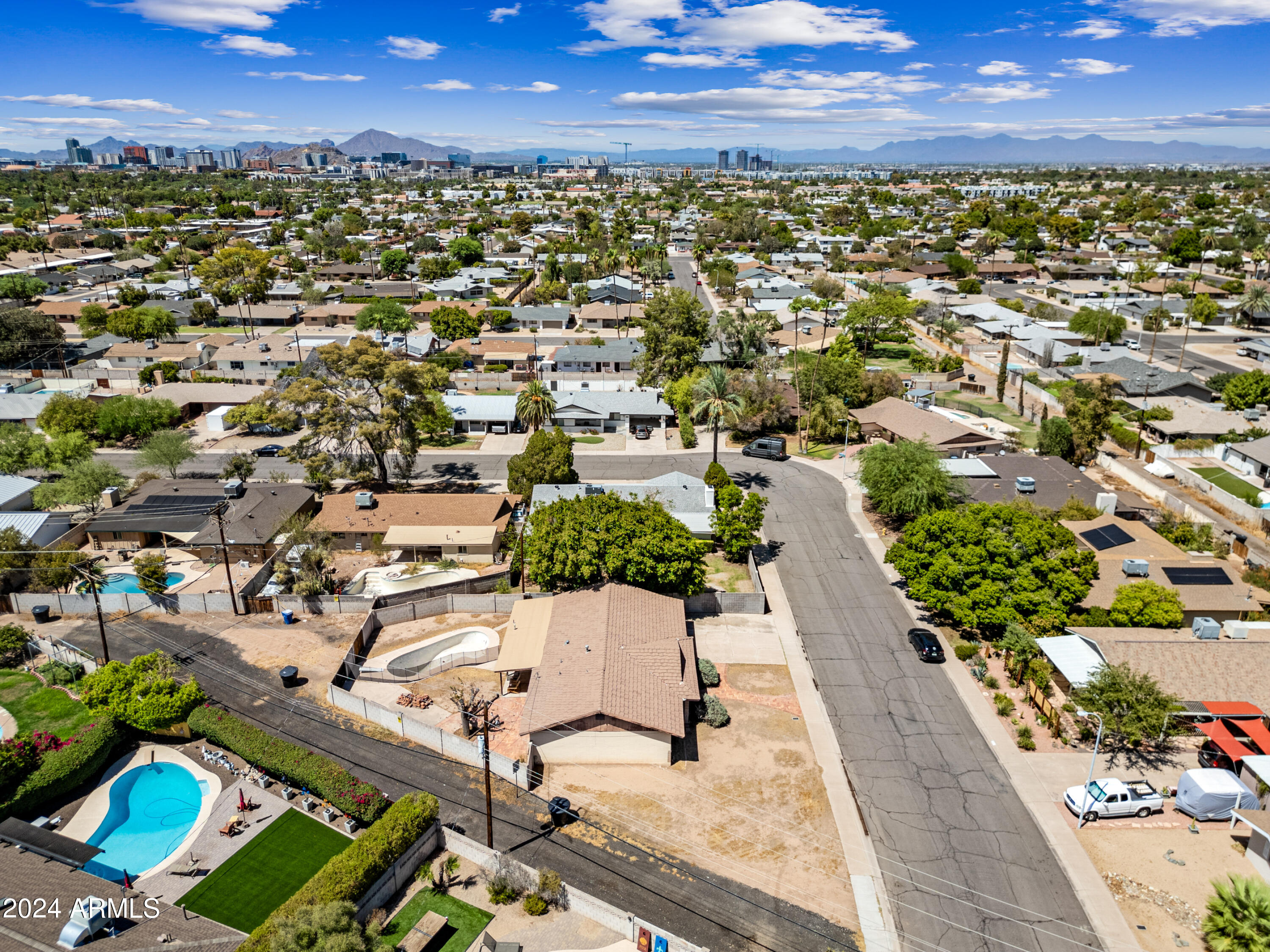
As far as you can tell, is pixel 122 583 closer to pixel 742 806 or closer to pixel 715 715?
pixel 715 715

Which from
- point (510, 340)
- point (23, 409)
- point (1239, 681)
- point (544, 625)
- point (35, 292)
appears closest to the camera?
point (1239, 681)

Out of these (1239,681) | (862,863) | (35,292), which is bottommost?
(862,863)

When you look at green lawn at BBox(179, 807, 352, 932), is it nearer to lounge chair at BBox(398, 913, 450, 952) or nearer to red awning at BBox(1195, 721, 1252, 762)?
lounge chair at BBox(398, 913, 450, 952)

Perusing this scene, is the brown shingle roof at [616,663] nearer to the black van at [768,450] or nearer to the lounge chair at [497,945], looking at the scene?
the lounge chair at [497,945]

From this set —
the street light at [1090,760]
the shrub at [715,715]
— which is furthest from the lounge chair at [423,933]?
the street light at [1090,760]

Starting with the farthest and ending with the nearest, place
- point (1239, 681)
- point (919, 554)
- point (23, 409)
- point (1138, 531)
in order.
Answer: point (23, 409) < point (1138, 531) < point (919, 554) < point (1239, 681)

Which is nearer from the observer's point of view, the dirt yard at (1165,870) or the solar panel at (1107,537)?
the dirt yard at (1165,870)

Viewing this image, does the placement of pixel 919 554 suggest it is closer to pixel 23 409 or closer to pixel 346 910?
pixel 346 910

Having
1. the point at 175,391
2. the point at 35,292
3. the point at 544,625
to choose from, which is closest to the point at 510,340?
the point at 175,391
